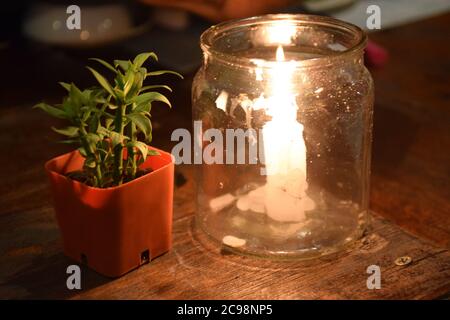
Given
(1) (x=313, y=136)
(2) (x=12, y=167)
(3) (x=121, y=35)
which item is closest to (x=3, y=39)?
(3) (x=121, y=35)

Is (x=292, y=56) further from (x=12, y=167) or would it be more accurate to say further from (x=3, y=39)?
(x=3, y=39)

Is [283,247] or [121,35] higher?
[121,35]

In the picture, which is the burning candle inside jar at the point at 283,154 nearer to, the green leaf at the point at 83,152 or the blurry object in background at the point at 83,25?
the green leaf at the point at 83,152

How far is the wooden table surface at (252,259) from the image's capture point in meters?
0.76

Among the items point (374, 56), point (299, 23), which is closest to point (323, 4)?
point (374, 56)

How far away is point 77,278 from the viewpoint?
0.78 metres

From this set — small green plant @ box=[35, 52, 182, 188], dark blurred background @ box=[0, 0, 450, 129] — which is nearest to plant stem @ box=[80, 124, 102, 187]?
small green plant @ box=[35, 52, 182, 188]

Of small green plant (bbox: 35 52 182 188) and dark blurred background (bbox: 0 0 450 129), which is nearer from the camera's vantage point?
small green plant (bbox: 35 52 182 188)

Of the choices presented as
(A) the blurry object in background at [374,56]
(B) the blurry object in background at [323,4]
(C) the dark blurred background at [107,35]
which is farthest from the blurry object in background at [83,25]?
(A) the blurry object in background at [374,56]

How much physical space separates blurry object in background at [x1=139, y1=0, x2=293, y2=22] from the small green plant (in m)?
0.51

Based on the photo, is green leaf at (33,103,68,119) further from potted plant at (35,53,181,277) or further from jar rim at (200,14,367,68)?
jar rim at (200,14,367,68)

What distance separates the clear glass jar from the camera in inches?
32.5
